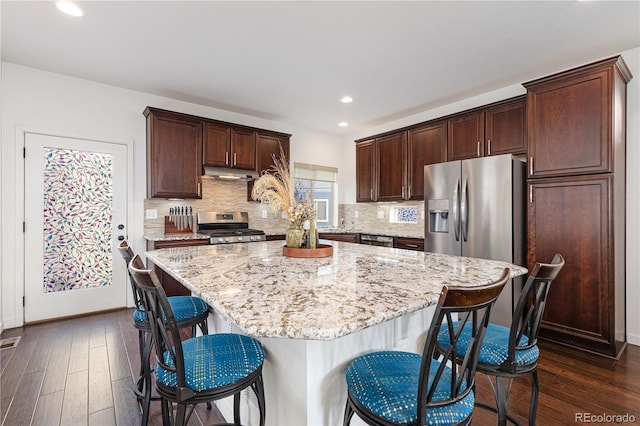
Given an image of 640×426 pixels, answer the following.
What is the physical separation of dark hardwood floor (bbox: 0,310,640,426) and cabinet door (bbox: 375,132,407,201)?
2.57 meters

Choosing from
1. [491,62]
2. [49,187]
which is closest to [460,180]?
[491,62]

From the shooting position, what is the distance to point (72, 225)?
3.46 m

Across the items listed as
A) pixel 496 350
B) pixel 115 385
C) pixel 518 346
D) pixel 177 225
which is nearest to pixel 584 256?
pixel 518 346

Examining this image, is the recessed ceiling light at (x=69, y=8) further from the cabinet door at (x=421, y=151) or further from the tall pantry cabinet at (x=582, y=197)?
the tall pantry cabinet at (x=582, y=197)

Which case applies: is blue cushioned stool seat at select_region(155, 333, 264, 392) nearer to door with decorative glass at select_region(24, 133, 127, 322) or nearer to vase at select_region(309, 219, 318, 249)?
vase at select_region(309, 219, 318, 249)

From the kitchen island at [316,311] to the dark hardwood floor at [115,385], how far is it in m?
0.77

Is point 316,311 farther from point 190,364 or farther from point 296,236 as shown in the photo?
point 296,236

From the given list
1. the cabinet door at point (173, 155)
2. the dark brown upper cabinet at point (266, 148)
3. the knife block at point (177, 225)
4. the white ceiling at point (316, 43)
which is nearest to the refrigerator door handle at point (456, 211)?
the white ceiling at point (316, 43)

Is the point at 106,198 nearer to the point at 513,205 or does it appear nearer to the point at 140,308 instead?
the point at 140,308

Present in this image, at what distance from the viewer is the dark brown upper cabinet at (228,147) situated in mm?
4035

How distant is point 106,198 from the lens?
3.64 meters

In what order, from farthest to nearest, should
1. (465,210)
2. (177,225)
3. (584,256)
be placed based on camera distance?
1. (177,225)
2. (465,210)
3. (584,256)

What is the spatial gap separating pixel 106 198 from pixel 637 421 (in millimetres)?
4968

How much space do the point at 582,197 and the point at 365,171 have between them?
9.73 ft
